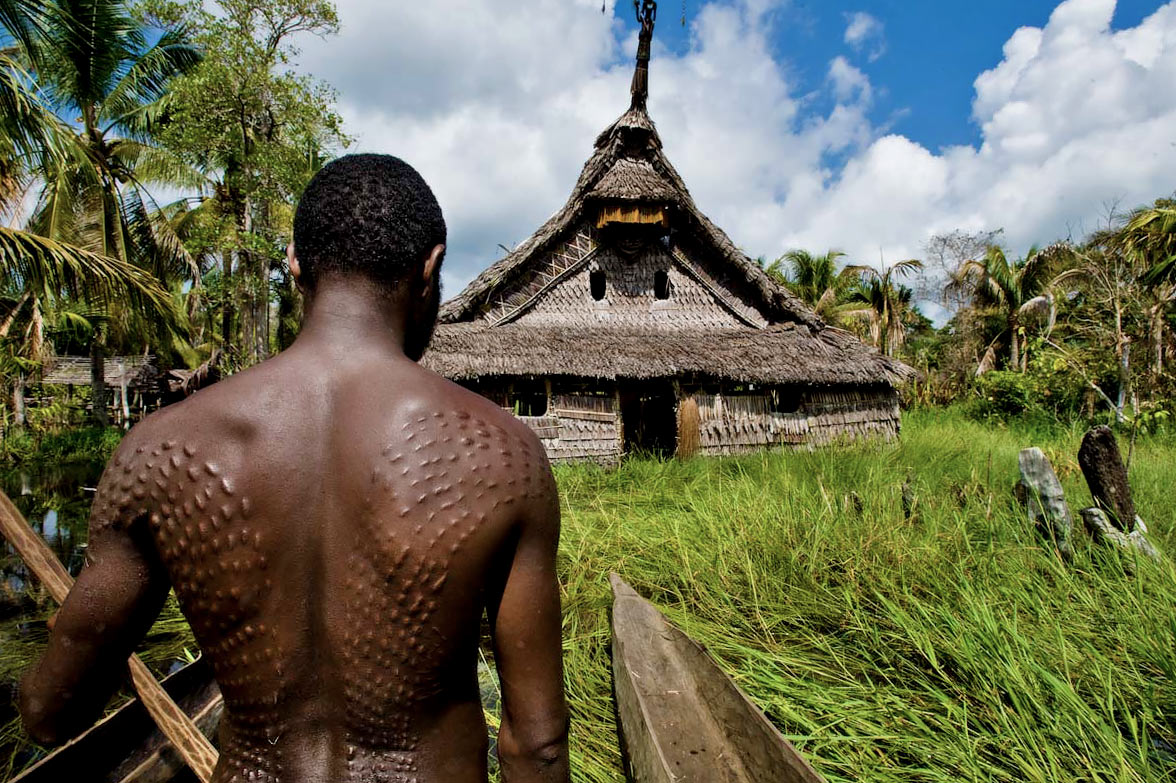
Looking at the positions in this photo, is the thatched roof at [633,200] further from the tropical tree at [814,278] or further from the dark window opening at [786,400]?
the tropical tree at [814,278]

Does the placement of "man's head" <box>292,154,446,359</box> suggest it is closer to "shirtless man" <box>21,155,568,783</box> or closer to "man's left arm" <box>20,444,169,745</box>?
"shirtless man" <box>21,155,568,783</box>

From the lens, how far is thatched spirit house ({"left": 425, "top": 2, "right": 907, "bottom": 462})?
9547 millimetres

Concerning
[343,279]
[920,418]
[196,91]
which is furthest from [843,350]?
[196,91]

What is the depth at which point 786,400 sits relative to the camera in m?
11.1

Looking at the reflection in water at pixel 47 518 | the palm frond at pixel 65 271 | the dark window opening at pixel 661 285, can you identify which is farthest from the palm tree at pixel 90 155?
the dark window opening at pixel 661 285

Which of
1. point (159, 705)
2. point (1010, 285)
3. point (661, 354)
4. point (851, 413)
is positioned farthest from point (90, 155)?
point (1010, 285)

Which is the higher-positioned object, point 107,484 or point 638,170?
point 638,170

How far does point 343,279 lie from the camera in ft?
3.16

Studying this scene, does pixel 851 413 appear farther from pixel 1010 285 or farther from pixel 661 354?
pixel 1010 285

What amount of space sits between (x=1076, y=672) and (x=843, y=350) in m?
9.15

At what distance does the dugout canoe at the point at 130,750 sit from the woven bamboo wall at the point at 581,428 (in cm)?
664

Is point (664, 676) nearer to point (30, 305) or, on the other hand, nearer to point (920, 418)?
point (920, 418)

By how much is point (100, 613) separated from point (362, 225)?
694 millimetres

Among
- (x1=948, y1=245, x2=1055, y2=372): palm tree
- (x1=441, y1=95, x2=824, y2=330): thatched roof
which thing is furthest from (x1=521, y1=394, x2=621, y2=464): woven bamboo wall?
(x1=948, y1=245, x2=1055, y2=372): palm tree
